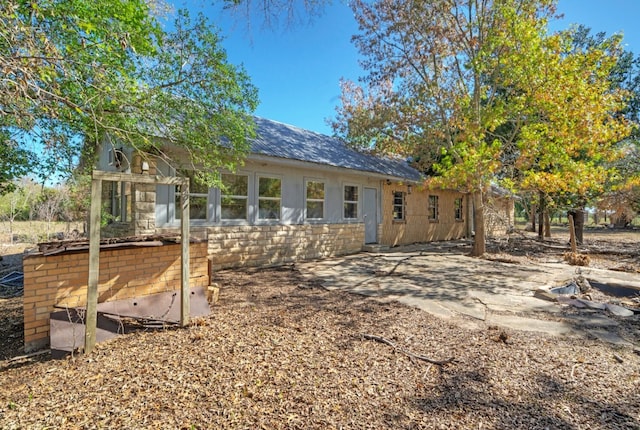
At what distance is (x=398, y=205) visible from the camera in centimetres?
1336

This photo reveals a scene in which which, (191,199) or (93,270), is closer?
(93,270)

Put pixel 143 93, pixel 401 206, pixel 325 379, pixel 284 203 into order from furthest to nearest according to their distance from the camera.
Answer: pixel 401 206
pixel 284 203
pixel 143 93
pixel 325 379

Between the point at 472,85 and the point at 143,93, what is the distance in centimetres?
1042

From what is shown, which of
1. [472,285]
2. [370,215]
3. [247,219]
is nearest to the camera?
[472,285]

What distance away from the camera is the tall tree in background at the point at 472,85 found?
7516mm

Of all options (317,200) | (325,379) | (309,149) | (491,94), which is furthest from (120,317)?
(491,94)

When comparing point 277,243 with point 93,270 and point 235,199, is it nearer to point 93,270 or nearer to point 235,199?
point 235,199

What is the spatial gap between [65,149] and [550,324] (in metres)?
7.58

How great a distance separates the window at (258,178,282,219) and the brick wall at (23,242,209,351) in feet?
13.3

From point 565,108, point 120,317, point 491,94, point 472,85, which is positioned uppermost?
point 472,85

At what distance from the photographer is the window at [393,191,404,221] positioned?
43.1 ft

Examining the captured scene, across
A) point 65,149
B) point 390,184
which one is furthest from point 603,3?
point 65,149

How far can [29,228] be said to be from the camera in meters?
14.4

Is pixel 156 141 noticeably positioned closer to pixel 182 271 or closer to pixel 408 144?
pixel 182 271
